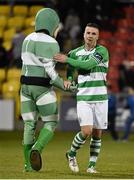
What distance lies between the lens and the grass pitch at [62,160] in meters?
12.0

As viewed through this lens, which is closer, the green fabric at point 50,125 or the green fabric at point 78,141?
the green fabric at point 50,125

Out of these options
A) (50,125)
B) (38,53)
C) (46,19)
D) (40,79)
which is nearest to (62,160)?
(50,125)

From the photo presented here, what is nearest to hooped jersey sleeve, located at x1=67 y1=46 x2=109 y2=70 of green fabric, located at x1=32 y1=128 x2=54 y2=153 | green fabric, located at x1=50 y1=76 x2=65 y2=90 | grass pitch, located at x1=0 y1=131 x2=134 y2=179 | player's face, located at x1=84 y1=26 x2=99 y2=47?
player's face, located at x1=84 y1=26 x2=99 y2=47

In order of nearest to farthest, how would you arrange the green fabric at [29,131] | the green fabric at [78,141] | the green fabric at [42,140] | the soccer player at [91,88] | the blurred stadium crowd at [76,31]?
the green fabric at [42,140] < the green fabric at [29,131] < the soccer player at [91,88] < the green fabric at [78,141] < the blurred stadium crowd at [76,31]

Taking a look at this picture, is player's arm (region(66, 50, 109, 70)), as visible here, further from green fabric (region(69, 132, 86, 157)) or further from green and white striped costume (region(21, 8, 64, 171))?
green fabric (region(69, 132, 86, 157))

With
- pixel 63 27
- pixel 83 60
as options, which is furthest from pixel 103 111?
pixel 63 27

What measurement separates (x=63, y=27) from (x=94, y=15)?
113cm

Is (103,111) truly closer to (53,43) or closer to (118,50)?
(53,43)

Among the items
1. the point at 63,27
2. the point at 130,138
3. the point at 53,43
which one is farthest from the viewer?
the point at 63,27

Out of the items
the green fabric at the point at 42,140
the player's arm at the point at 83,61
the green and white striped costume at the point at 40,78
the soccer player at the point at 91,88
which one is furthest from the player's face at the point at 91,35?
the green fabric at the point at 42,140

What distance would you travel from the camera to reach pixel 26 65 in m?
12.2

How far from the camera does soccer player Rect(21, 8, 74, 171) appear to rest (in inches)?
475

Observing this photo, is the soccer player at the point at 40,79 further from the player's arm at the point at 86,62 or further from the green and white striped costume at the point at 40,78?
the player's arm at the point at 86,62

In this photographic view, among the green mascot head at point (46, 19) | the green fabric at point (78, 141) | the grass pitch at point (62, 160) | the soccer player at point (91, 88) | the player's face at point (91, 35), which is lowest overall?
the grass pitch at point (62, 160)
